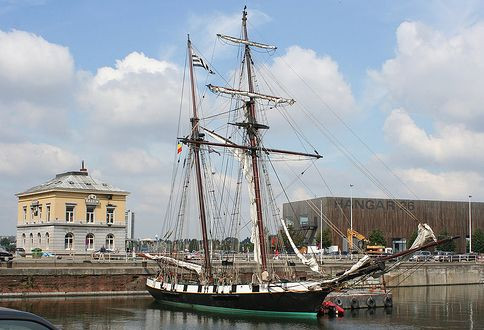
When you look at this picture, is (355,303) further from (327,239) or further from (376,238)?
(376,238)

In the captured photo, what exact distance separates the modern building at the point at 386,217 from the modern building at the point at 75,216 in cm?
3742

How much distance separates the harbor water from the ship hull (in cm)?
125

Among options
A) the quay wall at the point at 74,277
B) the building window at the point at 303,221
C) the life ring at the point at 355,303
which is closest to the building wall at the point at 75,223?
the quay wall at the point at 74,277

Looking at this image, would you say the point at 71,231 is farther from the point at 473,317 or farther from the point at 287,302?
the point at 473,317

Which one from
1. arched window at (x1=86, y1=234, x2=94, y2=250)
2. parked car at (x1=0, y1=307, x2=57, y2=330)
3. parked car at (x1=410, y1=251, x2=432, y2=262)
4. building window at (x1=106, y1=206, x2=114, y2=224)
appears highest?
building window at (x1=106, y1=206, x2=114, y2=224)

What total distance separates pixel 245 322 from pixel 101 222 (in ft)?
139

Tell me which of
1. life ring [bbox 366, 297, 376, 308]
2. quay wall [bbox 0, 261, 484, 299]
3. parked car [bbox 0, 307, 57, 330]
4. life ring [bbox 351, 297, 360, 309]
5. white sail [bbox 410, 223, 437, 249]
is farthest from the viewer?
quay wall [bbox 0, 261, 484, 299]

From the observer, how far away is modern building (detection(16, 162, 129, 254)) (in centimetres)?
7675

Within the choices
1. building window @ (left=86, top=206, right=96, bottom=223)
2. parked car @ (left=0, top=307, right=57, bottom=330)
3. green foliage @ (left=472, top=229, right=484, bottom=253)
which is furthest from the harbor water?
green foliage @ (left=472, top=229, right=484, bottom=253)

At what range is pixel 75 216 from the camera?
7762cm

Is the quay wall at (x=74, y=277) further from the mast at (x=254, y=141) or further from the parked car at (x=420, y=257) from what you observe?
the parked car at (x=420, y=257)

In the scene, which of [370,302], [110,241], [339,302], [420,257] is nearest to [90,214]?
[110,241]

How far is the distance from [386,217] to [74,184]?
56021mm

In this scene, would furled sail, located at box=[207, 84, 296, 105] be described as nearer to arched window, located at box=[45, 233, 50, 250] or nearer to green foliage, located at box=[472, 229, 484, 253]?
arched window, located at box=[45, 233, 50, 250]
